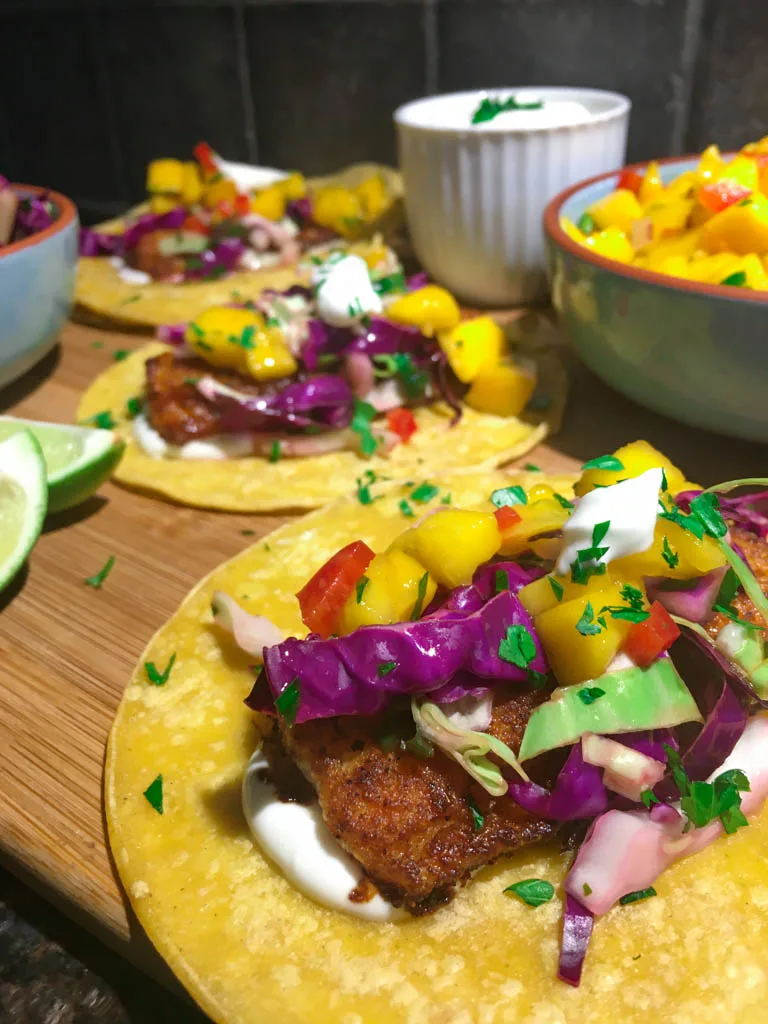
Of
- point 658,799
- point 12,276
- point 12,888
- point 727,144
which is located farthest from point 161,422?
point 727,144

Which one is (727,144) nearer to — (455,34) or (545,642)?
(455,34)

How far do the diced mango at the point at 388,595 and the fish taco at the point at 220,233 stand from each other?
234 centimetres

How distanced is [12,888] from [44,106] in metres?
5.39

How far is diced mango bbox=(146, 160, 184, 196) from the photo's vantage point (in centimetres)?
417

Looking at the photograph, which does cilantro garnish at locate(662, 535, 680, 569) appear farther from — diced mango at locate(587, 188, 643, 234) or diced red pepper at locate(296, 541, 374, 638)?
diced mango at locate(587, 188, 643, 234)

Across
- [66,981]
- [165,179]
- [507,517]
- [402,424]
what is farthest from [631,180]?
[66,981]

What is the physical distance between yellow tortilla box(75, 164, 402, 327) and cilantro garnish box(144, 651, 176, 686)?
1977 millimetres

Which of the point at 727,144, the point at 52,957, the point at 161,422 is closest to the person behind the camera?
the point at 52,957

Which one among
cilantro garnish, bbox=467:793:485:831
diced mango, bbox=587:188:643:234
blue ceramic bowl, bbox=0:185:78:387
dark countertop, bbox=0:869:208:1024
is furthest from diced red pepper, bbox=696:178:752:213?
dark countertop, bbox=0:869:208:1024

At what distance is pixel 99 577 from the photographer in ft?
7.05

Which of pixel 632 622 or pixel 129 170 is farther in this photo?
pixel 129 170

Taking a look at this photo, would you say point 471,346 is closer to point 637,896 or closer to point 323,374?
point 323,374

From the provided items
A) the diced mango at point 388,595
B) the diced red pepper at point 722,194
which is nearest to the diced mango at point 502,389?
the diced red pepper at point 722,194

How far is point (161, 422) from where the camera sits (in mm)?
2617
